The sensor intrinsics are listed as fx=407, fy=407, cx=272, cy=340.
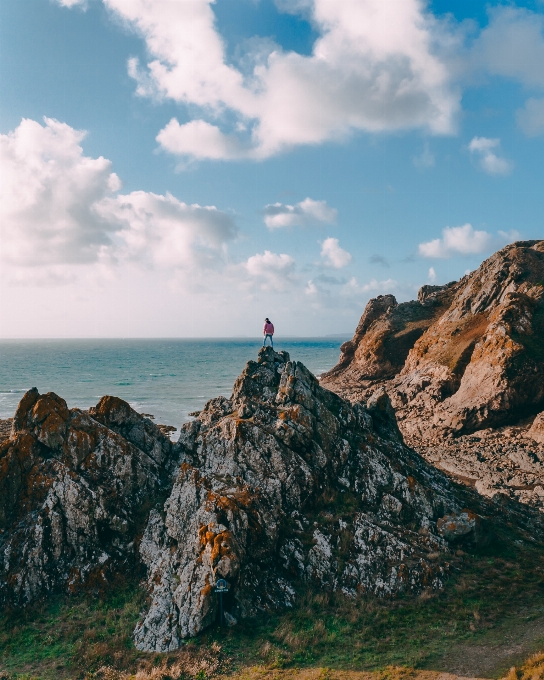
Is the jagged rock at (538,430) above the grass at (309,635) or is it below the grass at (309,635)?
above

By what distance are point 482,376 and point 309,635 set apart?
1686 inches

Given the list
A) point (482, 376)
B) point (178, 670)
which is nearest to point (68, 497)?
point (178, 670)

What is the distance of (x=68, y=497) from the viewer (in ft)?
63.3

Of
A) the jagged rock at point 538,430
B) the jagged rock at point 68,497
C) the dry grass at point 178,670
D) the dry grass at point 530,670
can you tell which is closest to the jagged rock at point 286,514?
the dry grass at point 178,670

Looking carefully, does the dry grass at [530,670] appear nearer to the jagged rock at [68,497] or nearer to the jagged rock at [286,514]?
the jagged rock at [286,514]

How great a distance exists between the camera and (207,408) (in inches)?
1121

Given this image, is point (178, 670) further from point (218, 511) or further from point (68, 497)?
point (68, 497)

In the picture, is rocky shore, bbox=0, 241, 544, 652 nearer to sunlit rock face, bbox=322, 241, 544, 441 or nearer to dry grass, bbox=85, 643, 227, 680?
dry grass, bbox=85, 643, 227, 680

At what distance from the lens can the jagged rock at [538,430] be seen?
41375mm

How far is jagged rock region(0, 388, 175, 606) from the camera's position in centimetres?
1786

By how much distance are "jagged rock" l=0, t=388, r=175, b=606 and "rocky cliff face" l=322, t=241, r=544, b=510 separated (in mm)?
27974

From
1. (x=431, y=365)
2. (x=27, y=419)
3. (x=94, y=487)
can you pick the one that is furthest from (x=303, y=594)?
(x=431, y=365)

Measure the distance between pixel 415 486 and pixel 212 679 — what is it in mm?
14063

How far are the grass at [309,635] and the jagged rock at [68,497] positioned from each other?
1258 mm
